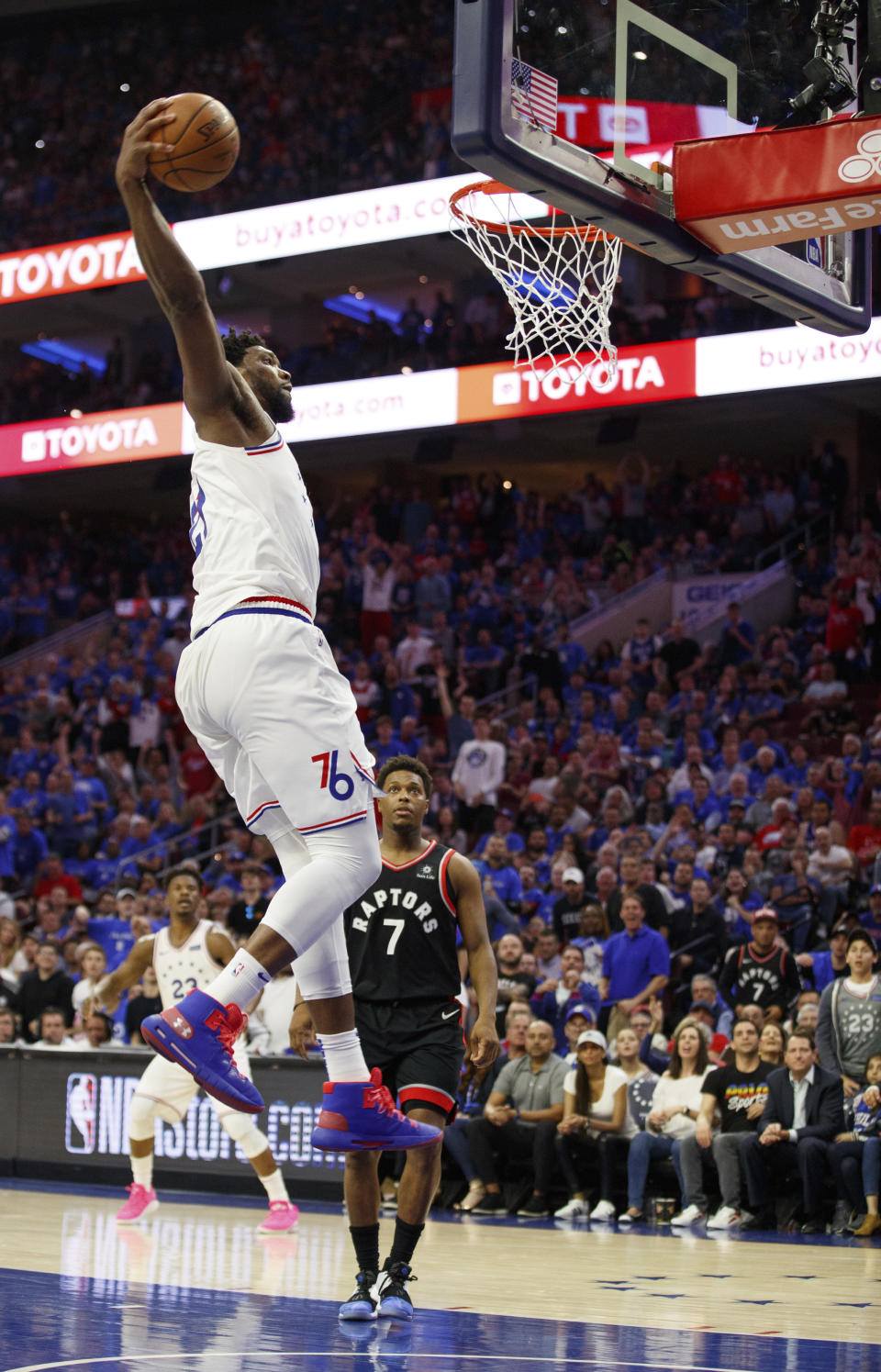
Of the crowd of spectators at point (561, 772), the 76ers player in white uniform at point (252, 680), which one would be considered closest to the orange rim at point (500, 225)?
the 76ers player in white uniform at point (252, 680)

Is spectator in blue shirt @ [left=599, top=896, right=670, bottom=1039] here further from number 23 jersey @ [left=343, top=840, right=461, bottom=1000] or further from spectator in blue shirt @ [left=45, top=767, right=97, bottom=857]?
spectator in blue shirt @ [left=45, top=767, right=97, bottom=857]

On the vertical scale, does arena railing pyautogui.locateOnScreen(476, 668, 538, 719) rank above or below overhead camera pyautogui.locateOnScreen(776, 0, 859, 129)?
below

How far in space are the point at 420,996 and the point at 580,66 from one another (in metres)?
3.70

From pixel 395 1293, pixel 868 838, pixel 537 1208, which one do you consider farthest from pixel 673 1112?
pixel 395 1293

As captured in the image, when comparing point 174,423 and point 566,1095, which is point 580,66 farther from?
point 174,423

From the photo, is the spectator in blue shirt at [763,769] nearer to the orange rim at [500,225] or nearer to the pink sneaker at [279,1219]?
the pink sneaker at [279,1219]

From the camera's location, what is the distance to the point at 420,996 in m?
6.23

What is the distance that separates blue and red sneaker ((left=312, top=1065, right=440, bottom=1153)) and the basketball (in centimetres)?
257

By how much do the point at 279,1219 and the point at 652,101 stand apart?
20.0 ft

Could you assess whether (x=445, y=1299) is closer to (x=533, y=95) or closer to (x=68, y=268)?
(x=533, y=95)

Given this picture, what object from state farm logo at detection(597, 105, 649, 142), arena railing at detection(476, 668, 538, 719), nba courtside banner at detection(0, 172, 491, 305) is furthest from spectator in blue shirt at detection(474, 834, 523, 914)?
state farm logo at detection(597, 105, 649, 142)

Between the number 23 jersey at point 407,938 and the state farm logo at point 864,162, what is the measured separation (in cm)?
307

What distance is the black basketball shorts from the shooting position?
6059 millimetres

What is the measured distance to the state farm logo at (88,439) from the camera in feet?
64.3
